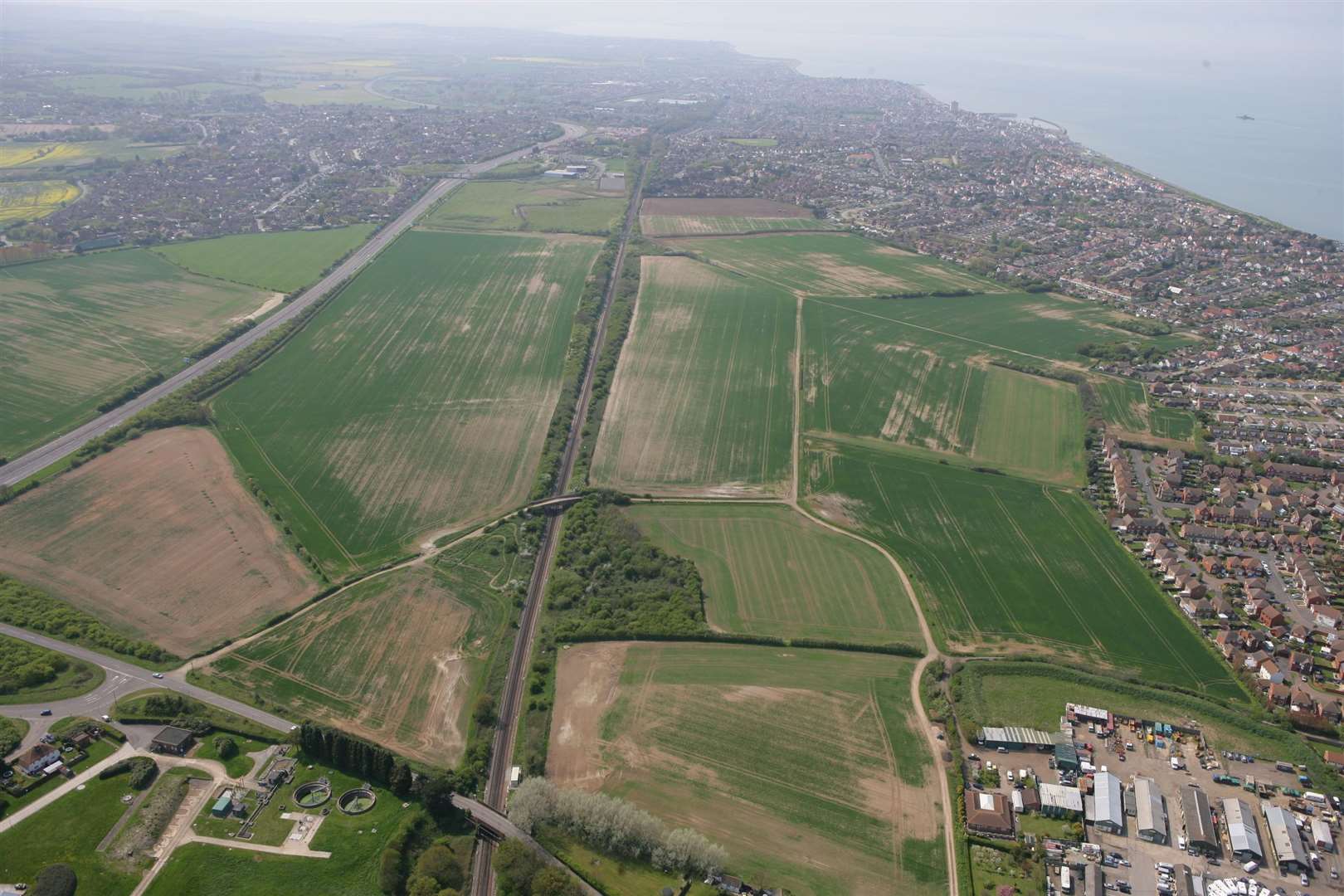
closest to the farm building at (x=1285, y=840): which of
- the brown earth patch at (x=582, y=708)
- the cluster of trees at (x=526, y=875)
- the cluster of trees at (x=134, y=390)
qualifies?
the brown earth patch at (x=582, y=708)

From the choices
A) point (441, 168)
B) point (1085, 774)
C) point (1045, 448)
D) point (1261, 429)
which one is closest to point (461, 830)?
Answer: point (1085, 774)

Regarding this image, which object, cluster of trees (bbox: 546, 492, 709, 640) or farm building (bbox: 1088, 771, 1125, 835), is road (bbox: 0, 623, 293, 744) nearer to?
cluster of trees (bbox: 546, 492, 709, 640)

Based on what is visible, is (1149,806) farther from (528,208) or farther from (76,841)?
(528,208)

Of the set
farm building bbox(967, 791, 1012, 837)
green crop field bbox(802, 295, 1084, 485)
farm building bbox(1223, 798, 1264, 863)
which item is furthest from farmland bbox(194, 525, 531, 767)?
farm building bbox(1223, 798, 1264, 863)

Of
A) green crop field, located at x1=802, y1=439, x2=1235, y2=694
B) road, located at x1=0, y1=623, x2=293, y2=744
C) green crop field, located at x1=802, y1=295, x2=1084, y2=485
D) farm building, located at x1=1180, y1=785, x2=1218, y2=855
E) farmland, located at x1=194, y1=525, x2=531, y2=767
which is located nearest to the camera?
farm building, located at x1=1180, y1=785, x2=1218, y2=855

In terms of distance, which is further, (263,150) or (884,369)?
(263,150)

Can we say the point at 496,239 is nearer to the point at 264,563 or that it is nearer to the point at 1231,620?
the point at 264,563
